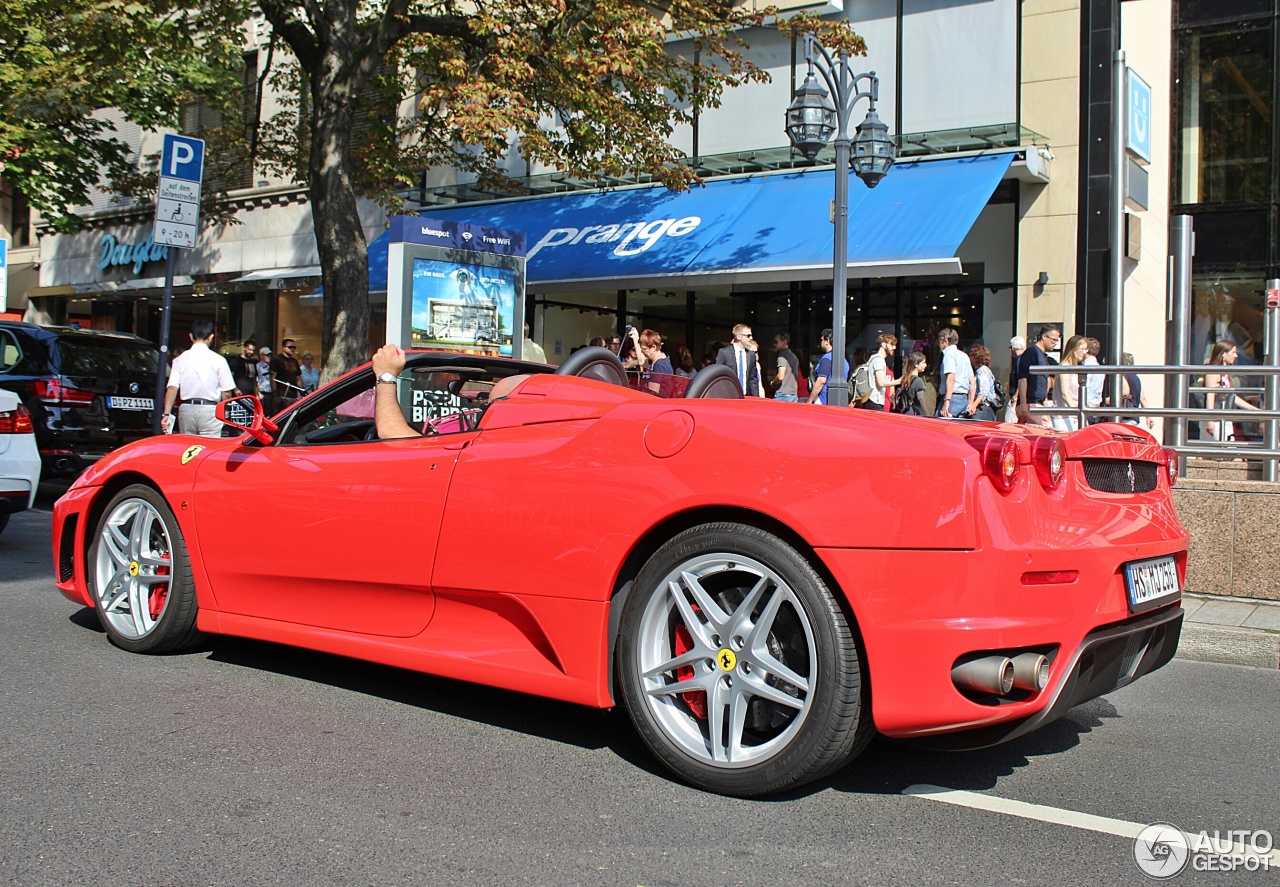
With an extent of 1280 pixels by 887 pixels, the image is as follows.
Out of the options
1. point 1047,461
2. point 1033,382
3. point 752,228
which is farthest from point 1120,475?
point 752,228

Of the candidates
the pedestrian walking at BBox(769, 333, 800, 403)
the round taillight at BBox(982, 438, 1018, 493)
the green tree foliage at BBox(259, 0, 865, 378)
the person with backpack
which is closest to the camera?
the round taillight at BBox(982, 438, 1018, 493)

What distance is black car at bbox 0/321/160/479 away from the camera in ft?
36.0

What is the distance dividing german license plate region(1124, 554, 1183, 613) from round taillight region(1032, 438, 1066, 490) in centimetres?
37

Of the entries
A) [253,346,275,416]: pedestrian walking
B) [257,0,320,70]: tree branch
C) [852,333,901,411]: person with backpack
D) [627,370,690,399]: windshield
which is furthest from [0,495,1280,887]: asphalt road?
[253,346,275,416]: pedestrian walking

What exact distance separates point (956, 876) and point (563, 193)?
17841mm

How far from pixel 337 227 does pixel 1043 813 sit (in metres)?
11.6

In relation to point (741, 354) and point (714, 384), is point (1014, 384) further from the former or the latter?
point (714, 384)

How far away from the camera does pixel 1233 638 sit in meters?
5.92

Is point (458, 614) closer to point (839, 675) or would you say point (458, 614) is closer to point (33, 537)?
point (839, 675)

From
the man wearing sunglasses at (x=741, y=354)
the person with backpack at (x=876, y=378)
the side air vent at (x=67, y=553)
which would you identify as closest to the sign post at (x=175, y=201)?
the man wearing sunglasses at (x=741, y=354)

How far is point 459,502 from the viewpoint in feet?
12.7

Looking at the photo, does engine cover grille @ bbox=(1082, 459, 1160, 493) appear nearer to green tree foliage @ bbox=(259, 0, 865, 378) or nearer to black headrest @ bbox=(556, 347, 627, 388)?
black headrest @ bbox=(556, 347, 627, 388)

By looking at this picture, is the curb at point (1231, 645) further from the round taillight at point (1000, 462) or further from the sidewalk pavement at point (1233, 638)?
the round taillight at point (1000, 462)

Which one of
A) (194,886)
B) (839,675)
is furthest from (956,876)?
(194,886)
